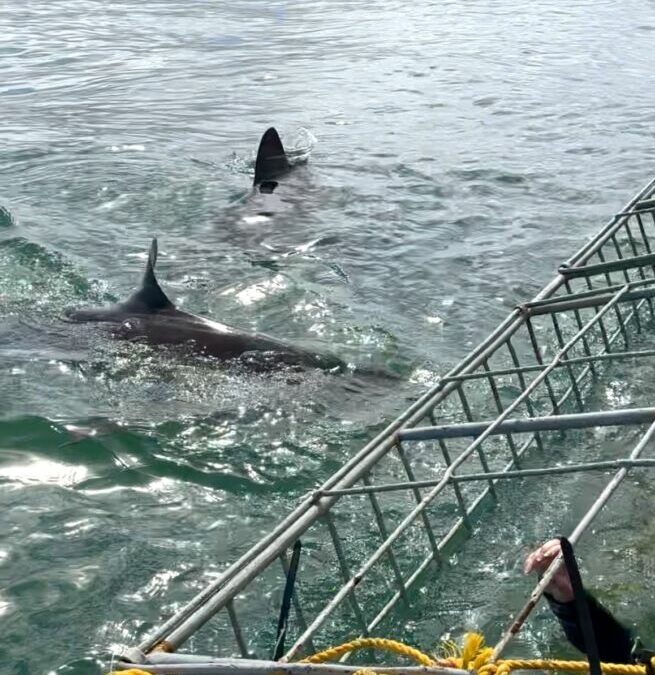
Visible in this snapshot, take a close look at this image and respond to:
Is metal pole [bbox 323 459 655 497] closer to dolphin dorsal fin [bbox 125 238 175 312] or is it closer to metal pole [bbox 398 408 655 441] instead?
metal pole [bbox 398 408 655 441]

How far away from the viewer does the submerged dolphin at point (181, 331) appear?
6.64m

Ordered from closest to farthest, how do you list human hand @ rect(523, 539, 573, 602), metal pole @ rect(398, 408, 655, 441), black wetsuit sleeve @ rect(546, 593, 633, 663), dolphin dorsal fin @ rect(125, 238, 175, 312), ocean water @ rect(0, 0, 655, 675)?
human hand @ rect(523, 539, 573, 602) → black wetsuit sleeve @ rect(546, 593, 633, 663) → metal pole @ rect(398, 408, 655, 441) → ocean water @ rect(0, 0, 655, 675) → dolphin dorsal fin @ rect(125, 238, 175, 312)

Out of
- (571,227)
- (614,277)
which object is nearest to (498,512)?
(614,277)

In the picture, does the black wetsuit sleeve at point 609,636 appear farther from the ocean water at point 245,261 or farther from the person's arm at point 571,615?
the ocean water at point 245,261

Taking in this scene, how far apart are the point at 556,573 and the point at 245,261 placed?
6.34 m

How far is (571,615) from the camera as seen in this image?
289cm

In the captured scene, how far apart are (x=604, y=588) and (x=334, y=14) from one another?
21412 mm

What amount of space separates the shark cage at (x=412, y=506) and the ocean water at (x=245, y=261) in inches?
11.0

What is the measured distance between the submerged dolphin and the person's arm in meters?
3.68

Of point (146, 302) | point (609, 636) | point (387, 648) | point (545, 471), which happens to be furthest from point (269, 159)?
point (387, 648)

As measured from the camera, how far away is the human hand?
9.20ft

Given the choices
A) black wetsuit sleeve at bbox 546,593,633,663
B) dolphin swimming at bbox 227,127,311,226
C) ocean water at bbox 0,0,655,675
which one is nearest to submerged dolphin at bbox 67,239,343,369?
ocean water at bbox 0,0,655,675

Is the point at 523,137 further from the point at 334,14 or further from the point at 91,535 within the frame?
the point at 334,14

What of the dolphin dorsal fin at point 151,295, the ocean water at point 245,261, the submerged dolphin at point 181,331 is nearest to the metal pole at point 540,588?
the ocean water at point 245,261
